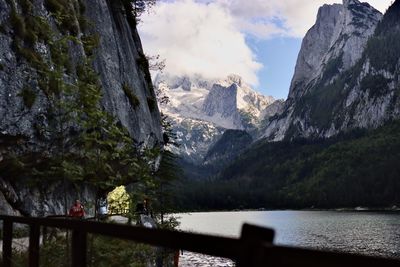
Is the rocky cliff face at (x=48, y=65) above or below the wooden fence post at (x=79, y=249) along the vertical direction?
above

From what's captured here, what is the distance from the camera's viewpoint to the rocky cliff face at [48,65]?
70.4 ft

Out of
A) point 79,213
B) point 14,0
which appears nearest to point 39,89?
point 14,0

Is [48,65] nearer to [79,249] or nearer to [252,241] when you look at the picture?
[79,249]

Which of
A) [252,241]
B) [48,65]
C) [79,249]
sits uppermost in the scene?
[48,65]

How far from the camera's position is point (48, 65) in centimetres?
1833

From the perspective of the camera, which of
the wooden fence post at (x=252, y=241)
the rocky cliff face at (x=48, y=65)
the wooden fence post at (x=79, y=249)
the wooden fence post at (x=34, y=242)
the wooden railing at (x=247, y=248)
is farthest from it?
the rocky cliff face at (x=48, y=65)

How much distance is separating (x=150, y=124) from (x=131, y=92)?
576 centimetres

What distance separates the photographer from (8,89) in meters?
21.3

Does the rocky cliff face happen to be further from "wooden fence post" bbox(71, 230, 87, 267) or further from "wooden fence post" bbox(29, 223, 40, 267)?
"wooden fence post" bbox(71, 230, 87, 267)

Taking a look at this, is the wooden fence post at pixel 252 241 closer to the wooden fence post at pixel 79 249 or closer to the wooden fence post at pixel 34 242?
the wooden fence post at pixel 79 249

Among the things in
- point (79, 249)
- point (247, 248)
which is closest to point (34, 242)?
point (79, 249)

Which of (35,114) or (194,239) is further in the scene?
(35,114)

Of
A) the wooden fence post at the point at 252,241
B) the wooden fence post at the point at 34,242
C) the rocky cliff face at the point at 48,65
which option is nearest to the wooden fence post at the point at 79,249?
the wooden fence post at the point at 34,242

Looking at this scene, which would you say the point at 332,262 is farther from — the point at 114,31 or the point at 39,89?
the point at 114,31
